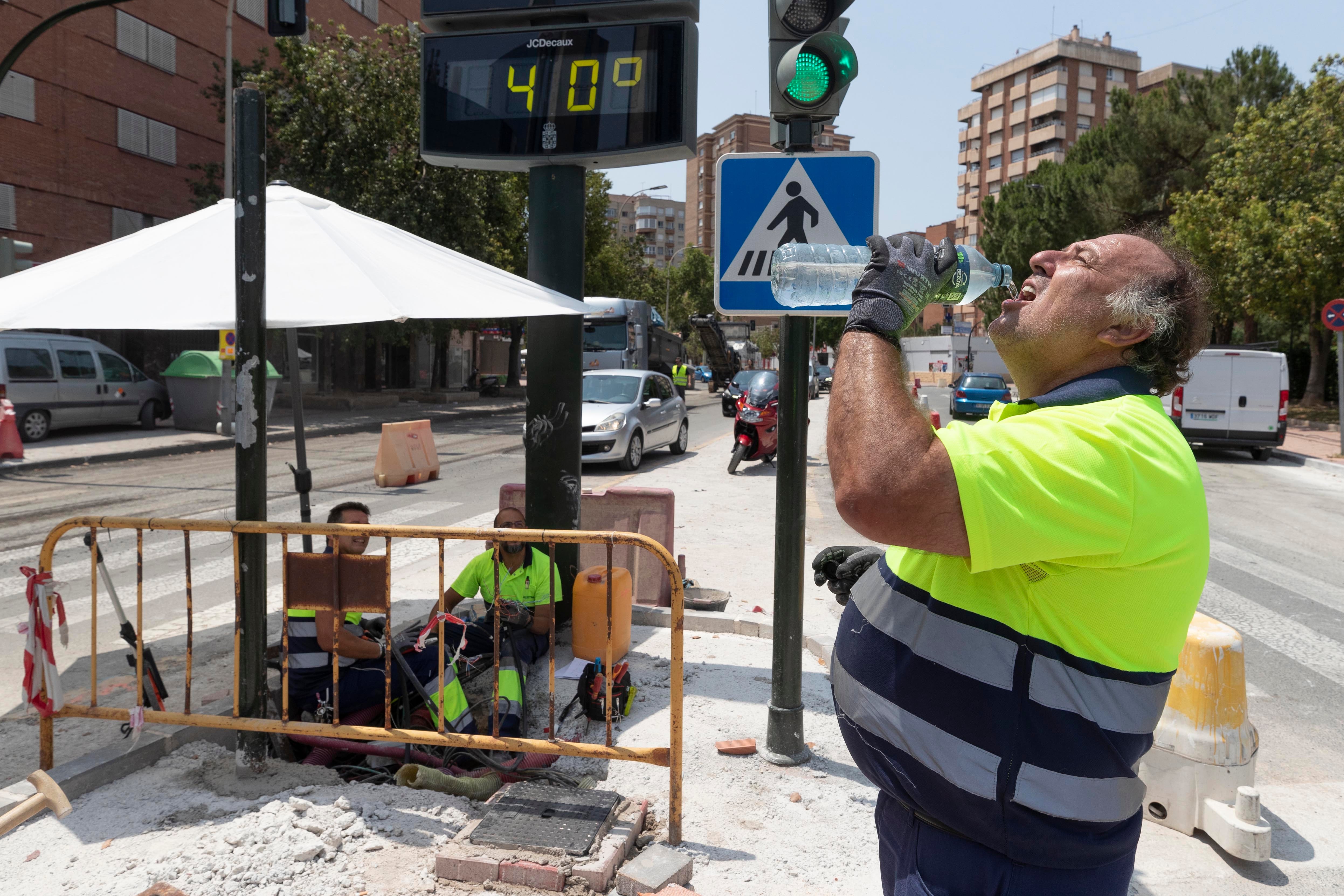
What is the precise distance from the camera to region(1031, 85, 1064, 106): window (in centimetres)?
7769

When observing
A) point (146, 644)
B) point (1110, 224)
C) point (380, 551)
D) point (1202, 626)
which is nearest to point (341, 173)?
point (380, 551)

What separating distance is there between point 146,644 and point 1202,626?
553 cm

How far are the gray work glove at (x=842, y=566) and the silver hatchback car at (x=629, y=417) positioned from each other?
11799 mm

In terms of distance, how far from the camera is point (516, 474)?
14148 mm

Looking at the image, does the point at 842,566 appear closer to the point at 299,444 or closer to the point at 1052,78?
the point at 299,444

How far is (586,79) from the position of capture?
4992 mm

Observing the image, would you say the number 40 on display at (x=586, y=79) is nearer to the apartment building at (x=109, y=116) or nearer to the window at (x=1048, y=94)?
the apartment building at (x=109, y=116)

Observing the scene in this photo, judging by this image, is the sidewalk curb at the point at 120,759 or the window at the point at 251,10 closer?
the sidewalk curb at the point at 120,759

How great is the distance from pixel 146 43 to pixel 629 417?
21.7m

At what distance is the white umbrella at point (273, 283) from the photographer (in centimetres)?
380

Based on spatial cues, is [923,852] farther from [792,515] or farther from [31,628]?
[31,628]

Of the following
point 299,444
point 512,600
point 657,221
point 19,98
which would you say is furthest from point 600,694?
point 657,221

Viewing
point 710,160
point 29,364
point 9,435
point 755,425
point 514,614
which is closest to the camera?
point 514,614

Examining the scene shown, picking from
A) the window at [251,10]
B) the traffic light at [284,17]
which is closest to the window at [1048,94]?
the window at [251,10]
